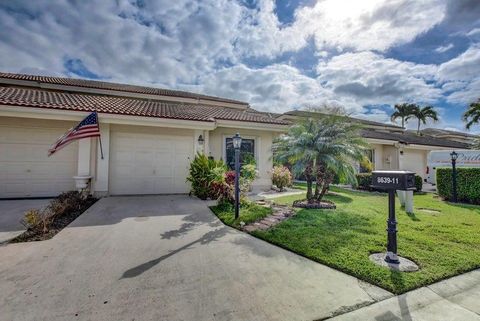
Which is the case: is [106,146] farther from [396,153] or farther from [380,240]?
[396,153]

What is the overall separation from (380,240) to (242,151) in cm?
833

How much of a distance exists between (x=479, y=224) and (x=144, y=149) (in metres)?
12.0

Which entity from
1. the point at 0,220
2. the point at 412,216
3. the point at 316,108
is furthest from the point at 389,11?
the point at 0,220

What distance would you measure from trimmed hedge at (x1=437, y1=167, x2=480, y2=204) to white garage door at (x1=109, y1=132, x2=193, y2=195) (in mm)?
12392

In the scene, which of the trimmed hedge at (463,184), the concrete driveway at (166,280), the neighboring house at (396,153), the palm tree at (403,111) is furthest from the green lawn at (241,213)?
the palm tree at (403,111)

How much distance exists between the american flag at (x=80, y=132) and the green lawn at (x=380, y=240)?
568cm

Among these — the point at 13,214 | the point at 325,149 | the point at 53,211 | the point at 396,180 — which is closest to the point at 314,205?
the point at 325,149

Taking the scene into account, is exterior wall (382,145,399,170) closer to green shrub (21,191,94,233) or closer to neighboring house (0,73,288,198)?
neighboring house (0,73,288,198)

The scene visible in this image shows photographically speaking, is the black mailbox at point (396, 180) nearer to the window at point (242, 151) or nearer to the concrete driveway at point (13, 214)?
the concrete driveway at point (13, 214)

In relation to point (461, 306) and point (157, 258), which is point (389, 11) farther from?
point (157, 258)

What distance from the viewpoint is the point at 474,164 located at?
41.3ft

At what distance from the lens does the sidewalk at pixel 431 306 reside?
95.0 inches

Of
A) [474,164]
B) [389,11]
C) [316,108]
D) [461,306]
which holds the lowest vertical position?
[461,306]

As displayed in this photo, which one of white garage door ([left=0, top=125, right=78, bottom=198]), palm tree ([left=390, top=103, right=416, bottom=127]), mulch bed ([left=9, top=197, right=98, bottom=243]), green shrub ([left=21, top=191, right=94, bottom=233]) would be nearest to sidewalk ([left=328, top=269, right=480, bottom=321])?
mulch bed ([left=9, top=197, right=98, bottom=243])
